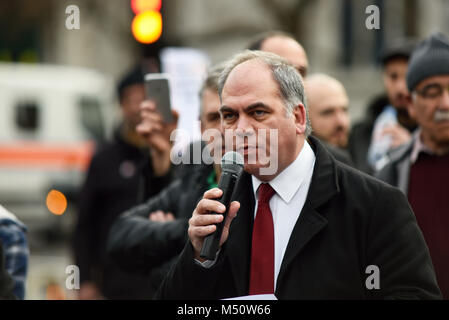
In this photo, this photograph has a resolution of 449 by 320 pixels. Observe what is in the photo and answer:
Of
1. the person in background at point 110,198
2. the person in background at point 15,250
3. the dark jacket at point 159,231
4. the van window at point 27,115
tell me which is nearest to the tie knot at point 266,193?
A: the dark jacket at point 159,231

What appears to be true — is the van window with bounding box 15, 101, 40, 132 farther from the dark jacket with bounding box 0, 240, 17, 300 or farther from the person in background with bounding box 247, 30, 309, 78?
the dark jacket with bounding box 0, 240, 17, 300

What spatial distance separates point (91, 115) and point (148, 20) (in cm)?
947

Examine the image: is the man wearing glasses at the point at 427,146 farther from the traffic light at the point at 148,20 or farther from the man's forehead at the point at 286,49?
the traffic light at the point at 148,20

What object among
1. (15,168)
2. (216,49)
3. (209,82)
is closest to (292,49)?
(209,82)

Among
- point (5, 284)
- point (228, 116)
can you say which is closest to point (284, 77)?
point (228, 116)

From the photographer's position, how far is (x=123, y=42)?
2233 centimetres

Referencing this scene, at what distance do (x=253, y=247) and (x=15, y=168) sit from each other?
13.9m

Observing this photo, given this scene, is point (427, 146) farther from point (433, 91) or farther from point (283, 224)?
point (283, 224)

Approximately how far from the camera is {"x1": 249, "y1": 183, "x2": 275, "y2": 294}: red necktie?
295 cm

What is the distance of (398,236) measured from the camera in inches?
114

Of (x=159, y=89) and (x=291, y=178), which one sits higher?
(x=159, y=89)
